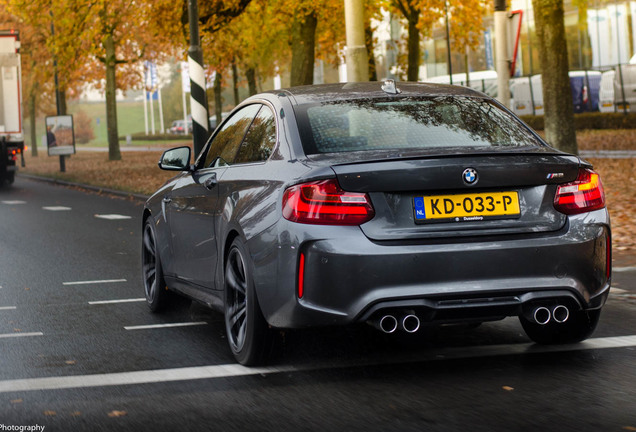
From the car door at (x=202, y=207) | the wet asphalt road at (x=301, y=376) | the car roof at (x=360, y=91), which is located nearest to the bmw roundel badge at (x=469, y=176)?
the wet asphalt road at (x=301, y=376)

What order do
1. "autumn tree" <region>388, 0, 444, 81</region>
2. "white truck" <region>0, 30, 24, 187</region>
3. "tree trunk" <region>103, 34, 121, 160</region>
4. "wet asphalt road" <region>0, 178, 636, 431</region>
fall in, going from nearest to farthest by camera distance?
"wet asphalt road" <region>0, 178, 636, 431</region> → "white truck" <region>0, 30, 24, 187</region> → "autumn tree" <region>388, 0, 444, 81</region> → "tree trunk" <region>103, 34, 121, 160</region>

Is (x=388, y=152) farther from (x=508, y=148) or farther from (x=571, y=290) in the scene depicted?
(x=571, y=290)

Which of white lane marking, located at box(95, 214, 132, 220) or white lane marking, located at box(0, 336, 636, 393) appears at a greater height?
white lane marking, located at box(95, 214, 132, 220)

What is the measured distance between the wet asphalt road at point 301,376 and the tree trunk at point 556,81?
973cm

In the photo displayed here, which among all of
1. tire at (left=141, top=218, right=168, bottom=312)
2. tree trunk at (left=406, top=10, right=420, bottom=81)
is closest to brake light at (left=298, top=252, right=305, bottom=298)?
tire at (left=141, top=218, right=168, bottom=312)

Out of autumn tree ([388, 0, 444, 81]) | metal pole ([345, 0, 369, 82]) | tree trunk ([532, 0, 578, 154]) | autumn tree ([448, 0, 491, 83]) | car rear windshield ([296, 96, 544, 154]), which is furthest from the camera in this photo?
autumn tree ([448, 0, 491, 83])

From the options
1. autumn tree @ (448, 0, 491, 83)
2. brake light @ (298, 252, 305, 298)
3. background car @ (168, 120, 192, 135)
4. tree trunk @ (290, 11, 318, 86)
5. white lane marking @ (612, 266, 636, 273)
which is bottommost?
white lane marking @ (612, 266, 636, 273)

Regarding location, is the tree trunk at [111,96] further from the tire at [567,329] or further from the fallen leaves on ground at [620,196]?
the tire at [567,329]

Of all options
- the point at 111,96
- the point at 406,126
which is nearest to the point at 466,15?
the point at 111,96

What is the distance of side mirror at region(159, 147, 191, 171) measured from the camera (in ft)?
24.2

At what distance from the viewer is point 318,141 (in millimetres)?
5848

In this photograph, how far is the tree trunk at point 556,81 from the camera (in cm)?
1803

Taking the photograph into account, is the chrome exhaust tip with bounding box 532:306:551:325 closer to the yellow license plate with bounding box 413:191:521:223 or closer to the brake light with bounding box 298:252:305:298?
the yellow license plate with bounding box 413:191:521:223

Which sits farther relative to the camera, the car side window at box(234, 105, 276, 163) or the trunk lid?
the car side window at box(234, 105, 276, 163)
